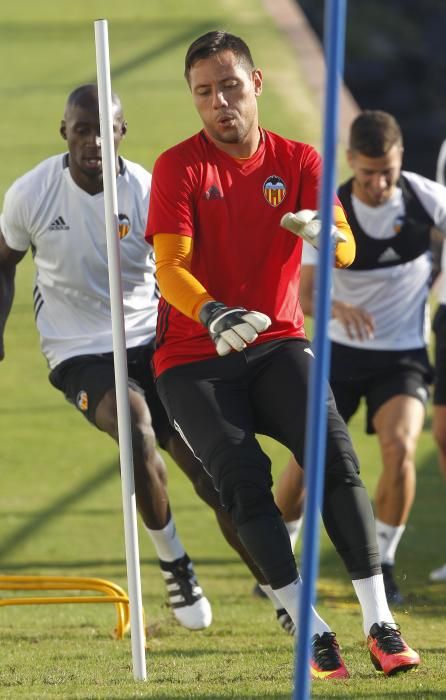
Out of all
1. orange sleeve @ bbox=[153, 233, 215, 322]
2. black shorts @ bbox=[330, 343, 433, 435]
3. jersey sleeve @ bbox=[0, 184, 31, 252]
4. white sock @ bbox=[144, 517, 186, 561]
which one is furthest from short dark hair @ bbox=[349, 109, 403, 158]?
orange sleeve @ bbox=[153, 233, 215, 322]

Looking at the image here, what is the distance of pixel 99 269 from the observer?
646 cm

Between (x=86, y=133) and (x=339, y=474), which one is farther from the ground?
(x=86, y=133)

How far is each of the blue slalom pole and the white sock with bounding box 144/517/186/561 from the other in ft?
9.33

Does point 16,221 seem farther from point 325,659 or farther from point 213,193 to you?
point 325,659

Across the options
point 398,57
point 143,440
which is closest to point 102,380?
point 143,440

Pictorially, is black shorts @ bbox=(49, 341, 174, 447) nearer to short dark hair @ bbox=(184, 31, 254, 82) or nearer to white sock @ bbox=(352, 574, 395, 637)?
short dark hair @ bbox=(184, 31, 254, 82)

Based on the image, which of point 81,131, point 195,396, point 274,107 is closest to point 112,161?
point 195,396

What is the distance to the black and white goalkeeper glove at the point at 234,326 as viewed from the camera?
4.39m

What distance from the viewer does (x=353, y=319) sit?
6855mm

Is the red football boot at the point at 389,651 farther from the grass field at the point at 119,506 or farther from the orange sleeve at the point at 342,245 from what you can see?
the orange sleeve at the point at 342,245

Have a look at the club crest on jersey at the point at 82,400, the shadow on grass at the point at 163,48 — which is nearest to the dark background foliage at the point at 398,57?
the shadow on grass at the point at 163,48

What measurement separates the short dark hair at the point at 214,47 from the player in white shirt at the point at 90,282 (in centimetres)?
130

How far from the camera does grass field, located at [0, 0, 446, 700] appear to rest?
5.01m

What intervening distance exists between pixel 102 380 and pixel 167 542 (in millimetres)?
874
